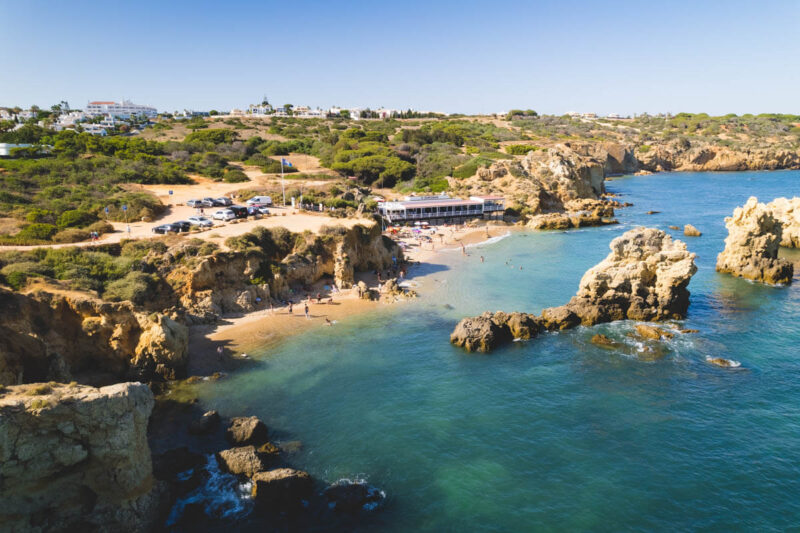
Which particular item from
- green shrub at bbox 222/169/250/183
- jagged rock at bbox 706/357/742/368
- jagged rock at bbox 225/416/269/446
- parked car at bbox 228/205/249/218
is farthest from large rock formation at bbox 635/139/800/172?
jagged rock at bbox 225/416/269/446

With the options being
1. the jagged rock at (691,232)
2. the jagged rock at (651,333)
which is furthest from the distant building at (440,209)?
the jagged rock at (651,333)

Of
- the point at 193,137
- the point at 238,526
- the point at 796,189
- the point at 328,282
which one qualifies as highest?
the point at 193,137

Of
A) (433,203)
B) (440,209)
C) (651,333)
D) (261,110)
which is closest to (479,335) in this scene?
(651,333)

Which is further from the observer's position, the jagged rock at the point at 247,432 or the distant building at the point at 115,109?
the distant building at the point at 115,109

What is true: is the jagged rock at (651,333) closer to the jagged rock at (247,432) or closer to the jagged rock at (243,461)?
the jagged rock at (247,432)

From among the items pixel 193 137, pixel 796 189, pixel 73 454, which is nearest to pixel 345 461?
pixel 73 454

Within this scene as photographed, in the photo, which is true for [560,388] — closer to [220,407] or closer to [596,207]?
[220,407]

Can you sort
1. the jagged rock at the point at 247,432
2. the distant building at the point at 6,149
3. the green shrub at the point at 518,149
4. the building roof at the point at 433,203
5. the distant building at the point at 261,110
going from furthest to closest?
the distant building at the point at 261,110 < the green shrub at the point at 518,149 < the building roof at the point at 433,203 < the distant building at the point at 6,149 < the jagged rock at the point at 247,432
